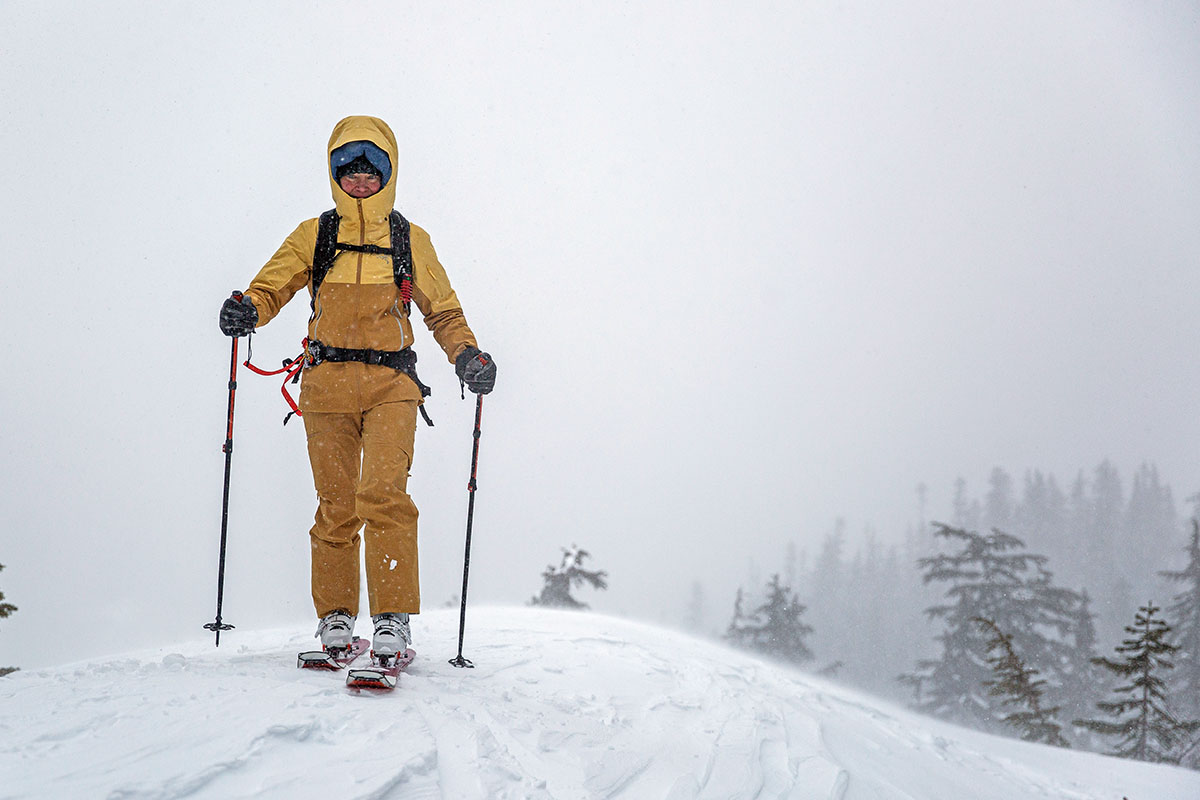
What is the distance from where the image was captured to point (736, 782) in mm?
2932

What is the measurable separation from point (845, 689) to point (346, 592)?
455 cm

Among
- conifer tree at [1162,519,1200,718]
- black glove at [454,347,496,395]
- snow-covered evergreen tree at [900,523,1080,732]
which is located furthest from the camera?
conifer tree at [1162,519,1200,718]

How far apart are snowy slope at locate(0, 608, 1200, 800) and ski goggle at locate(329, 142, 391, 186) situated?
295cm

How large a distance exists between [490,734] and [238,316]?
8.72 ft

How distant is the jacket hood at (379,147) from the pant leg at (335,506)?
1273 mm

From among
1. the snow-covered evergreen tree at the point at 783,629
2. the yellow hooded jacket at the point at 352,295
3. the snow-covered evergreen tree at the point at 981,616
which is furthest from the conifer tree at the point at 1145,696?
the yellow hooded jacket at the point at 352,295

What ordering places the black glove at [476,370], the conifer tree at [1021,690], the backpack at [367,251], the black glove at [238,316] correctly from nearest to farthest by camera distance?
the black glove at [238,316]
the backpack at [367,251]
the black glove at [476,370]
the conifer tree at [1021,690]

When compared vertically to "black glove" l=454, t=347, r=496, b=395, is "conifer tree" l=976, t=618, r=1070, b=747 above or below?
below

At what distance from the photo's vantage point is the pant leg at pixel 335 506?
396 cm

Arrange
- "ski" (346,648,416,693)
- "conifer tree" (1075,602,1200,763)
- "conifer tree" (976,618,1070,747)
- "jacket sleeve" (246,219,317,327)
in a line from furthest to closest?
"conifer tree" (976,618,1070,747) < "conifer tree" (1075,602,1200,763) < "jacket sleeve" (246,219,317,327) < "ski" (346,648,416,693)

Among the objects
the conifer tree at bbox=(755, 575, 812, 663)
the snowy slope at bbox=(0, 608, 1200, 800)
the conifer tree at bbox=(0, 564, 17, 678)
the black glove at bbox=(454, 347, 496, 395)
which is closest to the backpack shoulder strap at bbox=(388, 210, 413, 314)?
the black glove at bbox=(454, 347, 496, 395)

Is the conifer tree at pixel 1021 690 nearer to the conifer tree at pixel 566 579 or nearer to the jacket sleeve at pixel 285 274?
the conifer tree at pixel 566 579

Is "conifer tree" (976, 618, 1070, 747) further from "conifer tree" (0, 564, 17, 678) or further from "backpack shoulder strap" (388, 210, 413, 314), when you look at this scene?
"conifer tree" (0, 564, 17, 678)

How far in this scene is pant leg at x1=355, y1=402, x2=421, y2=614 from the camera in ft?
12.3
